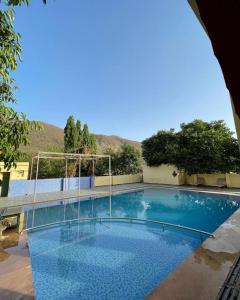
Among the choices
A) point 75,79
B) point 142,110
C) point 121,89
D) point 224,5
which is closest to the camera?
point 224,5

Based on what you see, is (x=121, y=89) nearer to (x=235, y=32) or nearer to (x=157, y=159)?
(x=157, y=159)

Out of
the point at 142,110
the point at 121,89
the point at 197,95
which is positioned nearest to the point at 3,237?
the point at 197,95

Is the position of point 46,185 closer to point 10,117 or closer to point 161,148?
point 161,148

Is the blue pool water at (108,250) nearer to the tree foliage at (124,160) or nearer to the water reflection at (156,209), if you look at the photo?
the water reflection at (156,209)

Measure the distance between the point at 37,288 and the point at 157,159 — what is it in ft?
56.3

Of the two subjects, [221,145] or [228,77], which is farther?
[221,145]

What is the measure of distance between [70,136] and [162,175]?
11760 millimetres

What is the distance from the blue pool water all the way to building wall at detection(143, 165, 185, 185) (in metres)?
8.27

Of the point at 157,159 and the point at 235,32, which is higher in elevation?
the point at 157,159

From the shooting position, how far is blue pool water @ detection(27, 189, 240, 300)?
148 inches

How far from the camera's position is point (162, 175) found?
2000 centimetres

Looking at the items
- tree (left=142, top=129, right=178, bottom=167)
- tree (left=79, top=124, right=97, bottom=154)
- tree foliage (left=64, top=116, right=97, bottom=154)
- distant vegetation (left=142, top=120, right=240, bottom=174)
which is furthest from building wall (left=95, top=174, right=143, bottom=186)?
tree (left=79, top=124, right=97, bottom=154)

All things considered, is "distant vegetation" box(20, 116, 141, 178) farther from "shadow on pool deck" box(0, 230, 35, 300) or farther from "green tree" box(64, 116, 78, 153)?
"shadow on pool deck" box(0, 230, 35, 300)

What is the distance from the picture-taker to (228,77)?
25.7 inches
